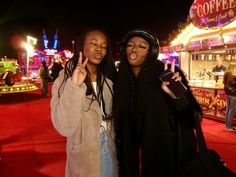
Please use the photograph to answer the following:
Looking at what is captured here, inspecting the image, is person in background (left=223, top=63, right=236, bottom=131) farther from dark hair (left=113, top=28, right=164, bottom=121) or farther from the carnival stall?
dark hair (left=113, top=28, right=164, bottom=121)

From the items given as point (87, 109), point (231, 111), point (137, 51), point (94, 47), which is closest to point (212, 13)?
point (231, 111)

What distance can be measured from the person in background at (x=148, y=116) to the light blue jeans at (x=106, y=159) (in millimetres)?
65

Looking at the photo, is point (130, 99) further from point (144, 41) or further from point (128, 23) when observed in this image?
point (128, 23)

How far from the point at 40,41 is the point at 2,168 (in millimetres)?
63160

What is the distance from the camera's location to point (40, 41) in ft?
Answer: 214

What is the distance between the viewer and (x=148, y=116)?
208 centimetres

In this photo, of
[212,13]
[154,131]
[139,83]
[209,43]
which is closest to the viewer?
[154,131]

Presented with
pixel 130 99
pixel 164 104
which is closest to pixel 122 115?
pixel 130 99

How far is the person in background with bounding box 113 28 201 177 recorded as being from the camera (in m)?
2.05

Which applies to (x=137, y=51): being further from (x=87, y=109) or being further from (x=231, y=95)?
(x=231, y=95)

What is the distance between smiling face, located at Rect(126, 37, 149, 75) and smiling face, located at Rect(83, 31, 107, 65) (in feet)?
0.68

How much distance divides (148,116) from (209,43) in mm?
8008

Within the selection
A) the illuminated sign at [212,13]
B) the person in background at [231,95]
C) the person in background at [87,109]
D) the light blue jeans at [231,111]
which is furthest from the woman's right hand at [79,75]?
the illuminated sign at [212,13]

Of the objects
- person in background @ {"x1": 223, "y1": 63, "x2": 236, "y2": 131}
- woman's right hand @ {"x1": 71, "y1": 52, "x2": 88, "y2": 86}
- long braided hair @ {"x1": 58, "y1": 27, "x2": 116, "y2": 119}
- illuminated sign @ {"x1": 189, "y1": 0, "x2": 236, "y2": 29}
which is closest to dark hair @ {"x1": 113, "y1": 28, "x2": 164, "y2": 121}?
long braided hair @ {"x1": 58, "y1": 27, "x2": 116, "y2": 119}
